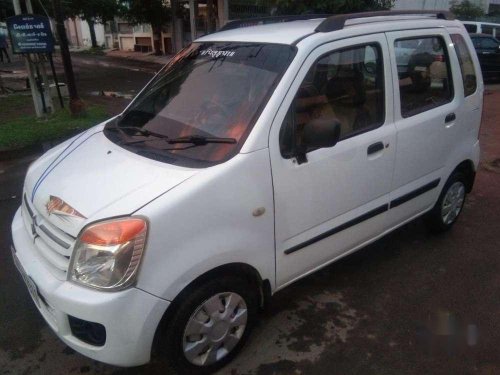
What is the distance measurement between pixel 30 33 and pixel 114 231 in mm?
6503

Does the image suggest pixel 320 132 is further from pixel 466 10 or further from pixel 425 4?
pixel 466 10

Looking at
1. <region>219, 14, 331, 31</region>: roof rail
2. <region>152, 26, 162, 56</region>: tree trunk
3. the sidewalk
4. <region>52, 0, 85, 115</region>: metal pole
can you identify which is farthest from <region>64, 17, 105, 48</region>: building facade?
<region>219, 14, 331, 31</region>: roof rail

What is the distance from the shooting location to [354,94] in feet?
9.64

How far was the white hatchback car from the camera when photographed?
206 cm

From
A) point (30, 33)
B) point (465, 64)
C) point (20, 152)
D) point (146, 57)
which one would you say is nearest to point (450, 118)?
point (465, 64)

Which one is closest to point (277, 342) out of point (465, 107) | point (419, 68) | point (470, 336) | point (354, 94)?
point (470, 336)

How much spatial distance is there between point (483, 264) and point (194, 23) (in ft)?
66.0

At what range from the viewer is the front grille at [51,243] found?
2.14 meters

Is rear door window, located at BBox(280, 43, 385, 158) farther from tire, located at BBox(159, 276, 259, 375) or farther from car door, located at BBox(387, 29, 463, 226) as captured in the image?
tire, located at BBox(159, 276, 259, 375)

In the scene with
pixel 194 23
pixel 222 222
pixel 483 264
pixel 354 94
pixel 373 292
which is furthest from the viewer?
pixel 194 23

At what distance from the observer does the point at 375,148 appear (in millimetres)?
2941

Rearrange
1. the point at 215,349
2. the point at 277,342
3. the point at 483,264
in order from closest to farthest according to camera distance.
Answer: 1. the point at 215,349
2. the point at 277,342
3. the point at 483,264

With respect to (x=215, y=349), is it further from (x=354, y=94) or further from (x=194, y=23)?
(x=194, y=23)

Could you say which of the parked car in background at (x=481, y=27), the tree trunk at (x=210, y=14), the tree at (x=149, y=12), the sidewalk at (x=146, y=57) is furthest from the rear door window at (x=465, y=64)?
the tree at (x=149, y=12)
